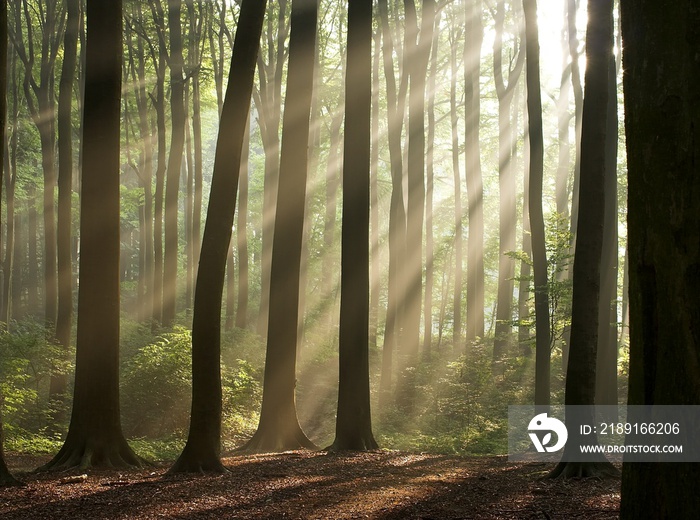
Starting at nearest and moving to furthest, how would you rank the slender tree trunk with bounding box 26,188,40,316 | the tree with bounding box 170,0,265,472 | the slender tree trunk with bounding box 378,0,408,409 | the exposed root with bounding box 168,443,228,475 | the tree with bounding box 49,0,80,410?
the exposed root with bounding box 168,443,228,475 → the tree with bounding box 170,0,265,472 → the tree with bounding box 49,0,80,410 → the slender tree trunk with bounding box 378,0,408,409 → the slender tree trunk with bounding box 26,188,40,316

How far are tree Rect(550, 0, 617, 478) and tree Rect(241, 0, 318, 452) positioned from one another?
507cm

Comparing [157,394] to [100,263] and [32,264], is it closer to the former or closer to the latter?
[100,263]

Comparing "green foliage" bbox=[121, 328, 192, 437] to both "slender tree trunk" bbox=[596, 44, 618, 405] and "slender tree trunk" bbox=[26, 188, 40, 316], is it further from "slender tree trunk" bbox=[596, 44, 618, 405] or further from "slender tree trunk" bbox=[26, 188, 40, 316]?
"slender tree trunk" bbox=[26, 188, 40, 316]

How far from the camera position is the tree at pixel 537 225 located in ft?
55.9

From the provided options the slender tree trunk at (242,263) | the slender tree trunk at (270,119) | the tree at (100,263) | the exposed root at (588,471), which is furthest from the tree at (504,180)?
the tree at (100,263)

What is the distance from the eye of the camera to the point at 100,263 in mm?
10484

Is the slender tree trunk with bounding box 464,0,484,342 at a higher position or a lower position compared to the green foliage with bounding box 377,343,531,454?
higher

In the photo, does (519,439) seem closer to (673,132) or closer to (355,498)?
(355,498)

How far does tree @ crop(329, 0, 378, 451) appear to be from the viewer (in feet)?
42.2

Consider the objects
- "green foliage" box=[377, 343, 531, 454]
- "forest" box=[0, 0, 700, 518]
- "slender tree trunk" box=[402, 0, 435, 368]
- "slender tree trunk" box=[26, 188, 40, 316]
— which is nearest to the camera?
"forest" box=[0, 0, 700, 518]

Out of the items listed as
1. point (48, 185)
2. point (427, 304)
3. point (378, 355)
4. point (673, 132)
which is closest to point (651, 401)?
point (673, 132)

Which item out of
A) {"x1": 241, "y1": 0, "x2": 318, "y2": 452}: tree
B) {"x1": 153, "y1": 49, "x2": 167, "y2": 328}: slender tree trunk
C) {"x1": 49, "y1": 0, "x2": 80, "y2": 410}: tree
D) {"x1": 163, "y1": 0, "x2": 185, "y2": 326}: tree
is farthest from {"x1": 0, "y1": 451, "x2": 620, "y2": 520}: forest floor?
{"x1": 153, "y1": 49, "x2": 167, "y2": 328}: slender tree trunk

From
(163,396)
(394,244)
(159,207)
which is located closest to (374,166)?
(394,244)

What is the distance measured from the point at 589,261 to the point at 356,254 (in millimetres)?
4516
